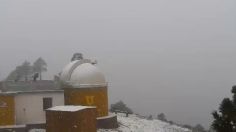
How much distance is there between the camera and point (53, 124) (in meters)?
20.7

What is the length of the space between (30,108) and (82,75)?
12.7 ft

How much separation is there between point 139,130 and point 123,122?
7.59ft

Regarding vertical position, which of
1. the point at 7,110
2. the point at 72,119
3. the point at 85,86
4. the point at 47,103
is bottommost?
the point at 72,119

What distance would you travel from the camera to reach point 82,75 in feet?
86.7

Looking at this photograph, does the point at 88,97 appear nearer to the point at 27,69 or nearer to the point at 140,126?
the point at 140,126

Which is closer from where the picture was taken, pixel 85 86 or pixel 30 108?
pixel 30 108

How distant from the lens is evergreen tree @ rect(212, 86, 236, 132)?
9.03 meters

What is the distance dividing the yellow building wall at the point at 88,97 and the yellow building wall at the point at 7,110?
3876 mm

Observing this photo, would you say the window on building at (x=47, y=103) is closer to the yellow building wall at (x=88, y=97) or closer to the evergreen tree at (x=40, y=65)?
the yellow building wall at (x=88, y=97)

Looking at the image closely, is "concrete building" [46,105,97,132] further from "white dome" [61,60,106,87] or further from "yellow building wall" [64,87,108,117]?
"white dome" [61,60,106,87]

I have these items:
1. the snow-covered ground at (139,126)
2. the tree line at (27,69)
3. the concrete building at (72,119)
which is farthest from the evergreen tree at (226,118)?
the tree line at (27,69)

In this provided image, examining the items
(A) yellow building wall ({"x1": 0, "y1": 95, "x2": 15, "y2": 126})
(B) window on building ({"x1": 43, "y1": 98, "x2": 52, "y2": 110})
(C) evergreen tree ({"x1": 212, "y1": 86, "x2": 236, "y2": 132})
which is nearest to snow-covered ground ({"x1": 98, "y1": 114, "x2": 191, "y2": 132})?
(B) window on building ({"x1": 43, "y1": 98, "x2": 52, "y2": 110})

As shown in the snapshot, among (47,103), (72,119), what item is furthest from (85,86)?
(72,119)

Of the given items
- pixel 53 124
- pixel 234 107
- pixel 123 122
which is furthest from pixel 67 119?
pixel 234 107
